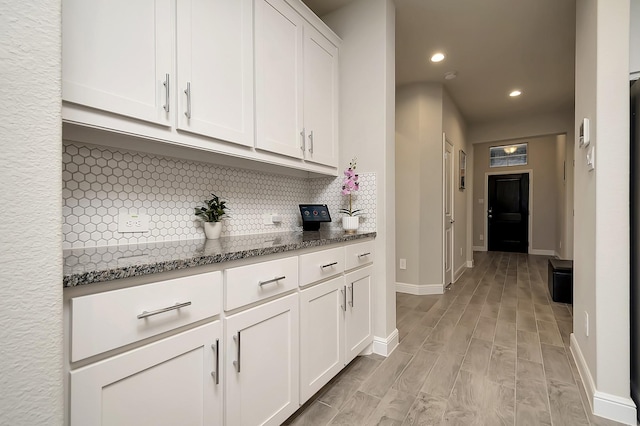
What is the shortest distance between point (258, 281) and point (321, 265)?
47 cm

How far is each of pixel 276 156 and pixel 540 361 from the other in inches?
92.3

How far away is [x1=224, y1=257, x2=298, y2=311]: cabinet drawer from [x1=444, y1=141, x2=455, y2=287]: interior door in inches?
131

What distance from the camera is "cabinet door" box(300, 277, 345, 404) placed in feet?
4.87

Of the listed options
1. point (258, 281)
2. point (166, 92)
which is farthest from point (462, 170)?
point (166, 92)

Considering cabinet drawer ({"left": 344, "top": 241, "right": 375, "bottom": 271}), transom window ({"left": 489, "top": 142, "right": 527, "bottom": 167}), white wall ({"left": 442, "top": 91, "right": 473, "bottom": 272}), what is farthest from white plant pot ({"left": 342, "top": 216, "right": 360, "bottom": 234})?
transom window ({"left": 489, "top": 142, "right": 527, "bottom": 167})

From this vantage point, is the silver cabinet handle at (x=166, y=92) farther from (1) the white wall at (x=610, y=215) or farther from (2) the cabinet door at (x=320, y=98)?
(1) the white wall at (x=610, y=215)

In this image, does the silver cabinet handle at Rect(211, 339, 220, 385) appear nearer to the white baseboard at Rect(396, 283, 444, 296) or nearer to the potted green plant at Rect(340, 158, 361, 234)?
the potted green plant at Rect(340, 158, 361, 234)

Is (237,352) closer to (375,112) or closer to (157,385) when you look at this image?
(157,385)

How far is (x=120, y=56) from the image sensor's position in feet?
3.48

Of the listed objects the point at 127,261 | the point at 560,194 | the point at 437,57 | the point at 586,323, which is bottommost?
the point at 586,323

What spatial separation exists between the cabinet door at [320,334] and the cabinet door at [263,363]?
0.20 ft

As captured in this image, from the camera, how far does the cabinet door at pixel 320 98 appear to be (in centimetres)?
199

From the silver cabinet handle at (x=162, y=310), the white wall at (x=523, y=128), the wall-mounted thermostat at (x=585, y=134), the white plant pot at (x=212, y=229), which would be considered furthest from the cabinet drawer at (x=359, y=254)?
the white wall at (x=523, y=128)

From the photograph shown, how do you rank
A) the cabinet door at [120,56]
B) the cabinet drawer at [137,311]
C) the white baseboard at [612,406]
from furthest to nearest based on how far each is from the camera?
the white baseboard at [612,406] → the cabinet door at [120,56] → the cabinet drawer at [137,311]
